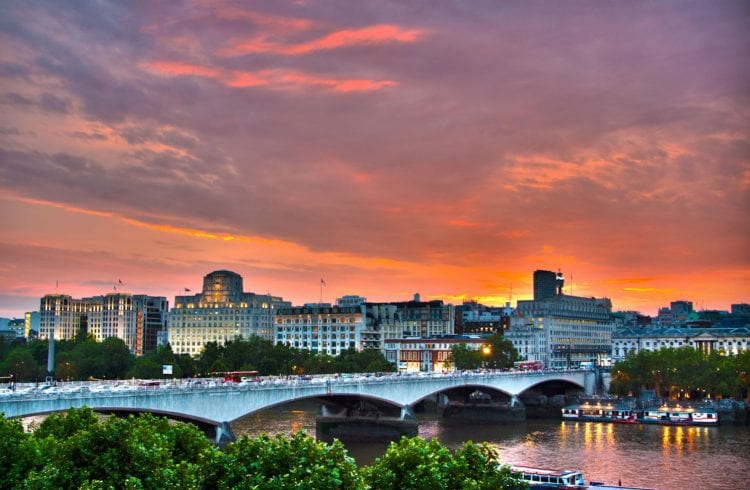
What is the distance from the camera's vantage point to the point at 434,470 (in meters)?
32.7

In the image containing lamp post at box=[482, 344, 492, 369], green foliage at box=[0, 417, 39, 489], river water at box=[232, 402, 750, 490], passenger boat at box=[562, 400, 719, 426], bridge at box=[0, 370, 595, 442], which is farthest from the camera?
lamp post at box=[482, 344, 492, 369]

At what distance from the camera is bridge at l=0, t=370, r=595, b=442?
205 ft

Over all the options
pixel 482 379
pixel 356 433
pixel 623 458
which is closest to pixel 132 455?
pixel 623 458

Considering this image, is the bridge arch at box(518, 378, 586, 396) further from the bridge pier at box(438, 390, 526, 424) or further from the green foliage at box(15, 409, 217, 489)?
the green foliage at box(15, 409, 217, 489)

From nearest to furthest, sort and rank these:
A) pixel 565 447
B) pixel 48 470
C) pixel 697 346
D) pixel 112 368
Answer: pixel 48 470
pixel 565 447
pixel 112 368
pixel 697 346

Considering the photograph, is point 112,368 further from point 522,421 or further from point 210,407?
point 210,407

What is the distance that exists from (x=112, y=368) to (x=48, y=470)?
141 meters

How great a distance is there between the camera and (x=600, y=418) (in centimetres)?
12481

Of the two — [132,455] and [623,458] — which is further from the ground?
[132,455]

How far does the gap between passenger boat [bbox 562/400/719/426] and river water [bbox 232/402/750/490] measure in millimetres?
2557

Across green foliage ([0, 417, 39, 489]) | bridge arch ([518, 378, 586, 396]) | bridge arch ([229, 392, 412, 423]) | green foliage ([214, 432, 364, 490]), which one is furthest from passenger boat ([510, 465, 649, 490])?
bridge arch ([518, 378, 586, 396])

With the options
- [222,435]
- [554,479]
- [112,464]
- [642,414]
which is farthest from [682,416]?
[112,464]

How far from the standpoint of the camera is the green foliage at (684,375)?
Answer: 13275cm

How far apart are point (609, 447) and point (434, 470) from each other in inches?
2605
